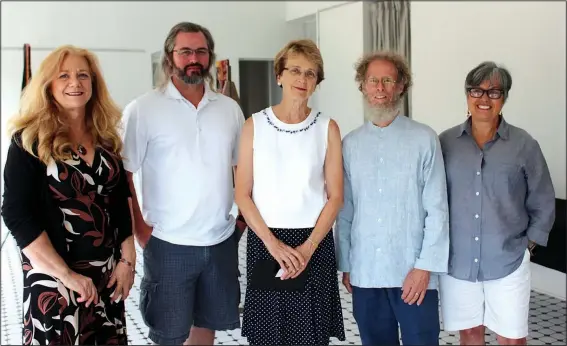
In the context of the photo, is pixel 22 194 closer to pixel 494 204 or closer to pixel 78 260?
pixel 78 260

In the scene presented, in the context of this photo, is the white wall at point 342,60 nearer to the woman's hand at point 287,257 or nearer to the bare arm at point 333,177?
the bare arm at point 333,177

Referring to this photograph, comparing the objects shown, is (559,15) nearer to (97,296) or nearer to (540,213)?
(540,213)

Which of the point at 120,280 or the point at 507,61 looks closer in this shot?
the point at 120,280

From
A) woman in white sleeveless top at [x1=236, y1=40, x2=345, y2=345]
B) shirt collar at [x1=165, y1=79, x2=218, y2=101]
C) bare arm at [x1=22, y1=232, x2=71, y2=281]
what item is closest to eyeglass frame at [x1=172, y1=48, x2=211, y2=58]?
shirt collar at [x1=165, y1=79, x2=218, y2=101]

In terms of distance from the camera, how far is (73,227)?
1.80 m

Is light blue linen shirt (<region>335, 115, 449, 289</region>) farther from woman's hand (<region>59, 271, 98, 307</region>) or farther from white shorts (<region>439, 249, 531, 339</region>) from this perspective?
woman's hand (<region>59, 271, 98, 307</region>)

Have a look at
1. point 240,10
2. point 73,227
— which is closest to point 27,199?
point 73,227

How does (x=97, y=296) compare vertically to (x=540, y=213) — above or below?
below

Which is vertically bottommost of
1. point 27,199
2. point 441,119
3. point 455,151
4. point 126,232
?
point 126,232

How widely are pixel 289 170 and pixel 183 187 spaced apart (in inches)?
19.0

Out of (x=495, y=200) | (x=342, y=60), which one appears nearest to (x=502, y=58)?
(x=342, y=60)

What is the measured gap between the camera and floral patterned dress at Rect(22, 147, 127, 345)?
1.77 m

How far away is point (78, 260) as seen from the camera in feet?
6.03

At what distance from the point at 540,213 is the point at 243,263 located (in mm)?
1173
